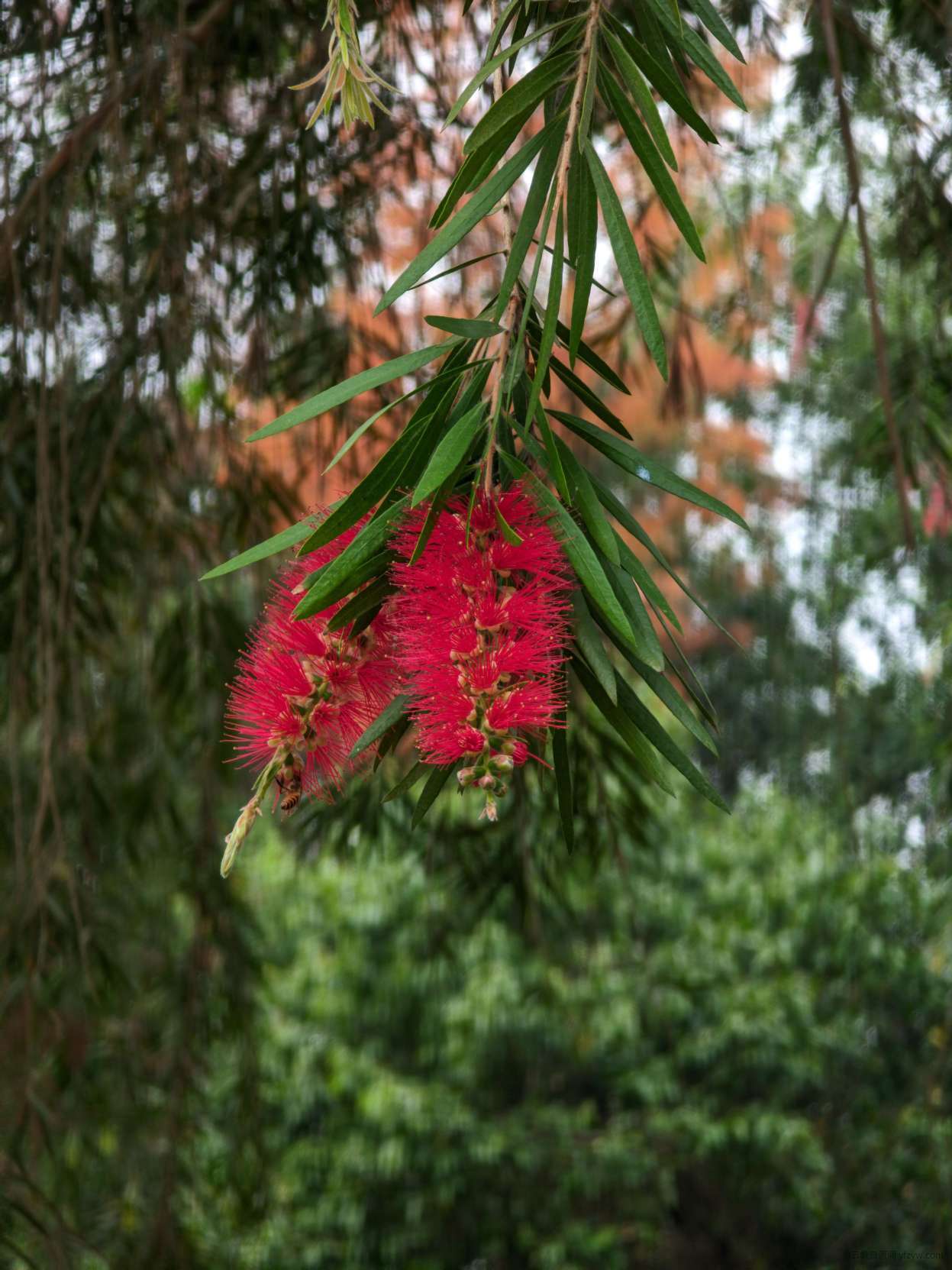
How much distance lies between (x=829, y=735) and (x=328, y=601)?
13.3 ft

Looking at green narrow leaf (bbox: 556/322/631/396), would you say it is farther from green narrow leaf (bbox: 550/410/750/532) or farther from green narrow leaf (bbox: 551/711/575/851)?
green narrow leaf (bbox: 551/711/575/851)

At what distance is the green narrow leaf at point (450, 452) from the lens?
2.02 feet

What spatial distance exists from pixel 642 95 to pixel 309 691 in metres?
0.36

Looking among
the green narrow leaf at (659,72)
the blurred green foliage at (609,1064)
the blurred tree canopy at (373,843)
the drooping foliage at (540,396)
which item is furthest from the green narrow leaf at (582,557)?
the blurred green foliage at (609,1064)

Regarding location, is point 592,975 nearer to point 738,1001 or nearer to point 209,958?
point 738,1001

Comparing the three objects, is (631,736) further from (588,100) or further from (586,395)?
(588,100)

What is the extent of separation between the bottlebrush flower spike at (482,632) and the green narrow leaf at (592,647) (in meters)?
0.02

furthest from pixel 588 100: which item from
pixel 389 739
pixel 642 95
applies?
pixel 389 739

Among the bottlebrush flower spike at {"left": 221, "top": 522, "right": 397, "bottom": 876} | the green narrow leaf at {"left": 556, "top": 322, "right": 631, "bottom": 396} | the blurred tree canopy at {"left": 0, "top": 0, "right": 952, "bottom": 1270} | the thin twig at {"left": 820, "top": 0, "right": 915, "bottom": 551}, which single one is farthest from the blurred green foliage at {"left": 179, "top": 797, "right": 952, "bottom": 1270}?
the bottlebrush flower spike at {"left": 221, "top": 522, "right": 397, "bottom": 876}

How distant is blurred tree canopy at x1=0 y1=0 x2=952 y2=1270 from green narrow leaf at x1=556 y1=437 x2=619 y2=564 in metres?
0.48

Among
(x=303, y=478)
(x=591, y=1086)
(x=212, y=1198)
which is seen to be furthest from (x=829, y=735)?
(x=303, y=478)

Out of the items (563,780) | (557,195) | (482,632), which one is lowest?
(563,780)

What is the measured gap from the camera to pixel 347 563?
663 mm

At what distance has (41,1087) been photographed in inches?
68.1
